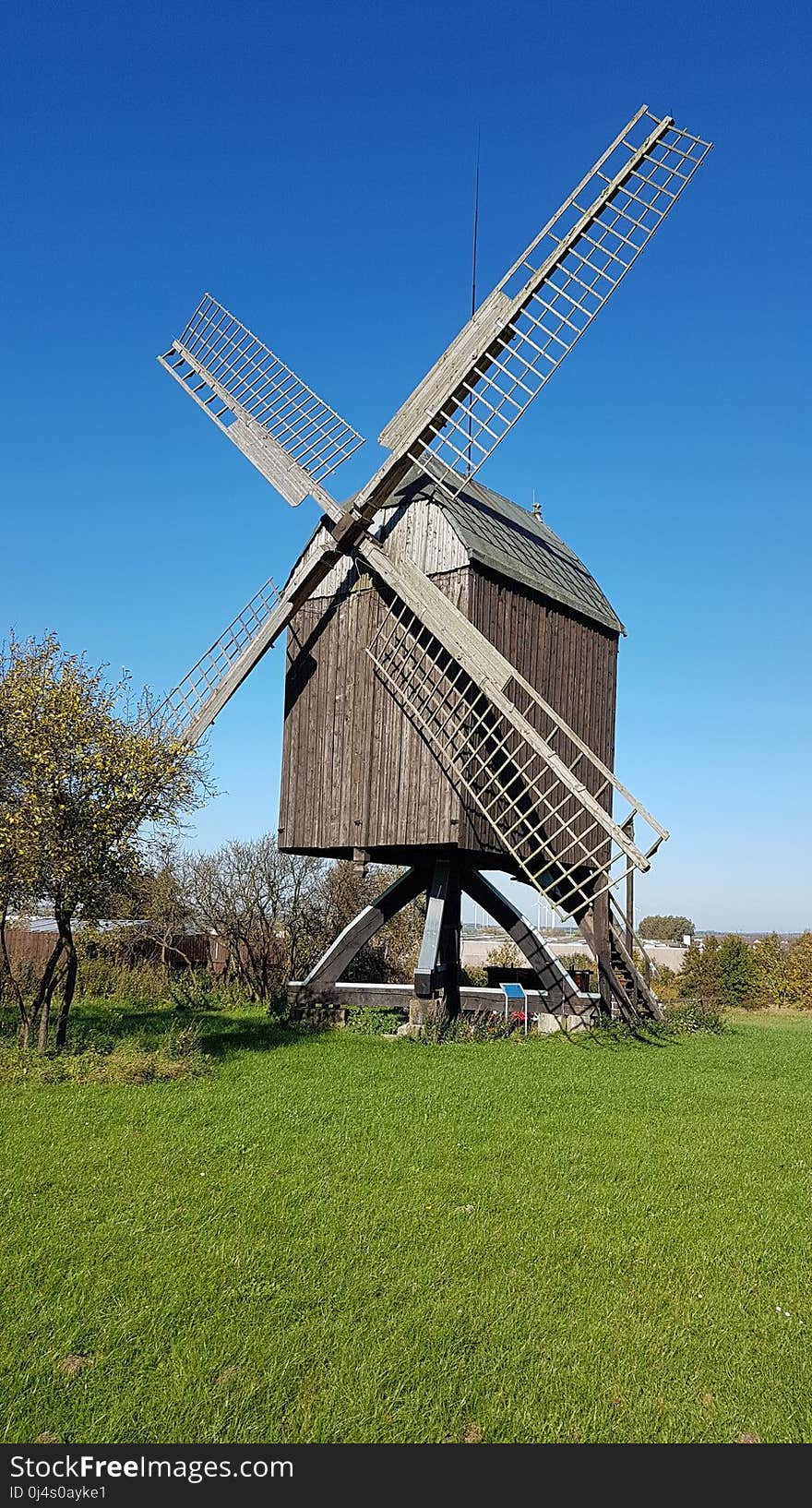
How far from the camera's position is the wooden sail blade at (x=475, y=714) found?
14273mm

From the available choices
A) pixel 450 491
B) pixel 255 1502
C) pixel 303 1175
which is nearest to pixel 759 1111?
pixel 303 1175

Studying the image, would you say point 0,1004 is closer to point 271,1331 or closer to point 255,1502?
point 271,1331

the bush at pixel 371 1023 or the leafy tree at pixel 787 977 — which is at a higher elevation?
the leafy tree at pixel 787 977

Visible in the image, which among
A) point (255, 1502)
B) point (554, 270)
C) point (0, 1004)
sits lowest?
point (255, 1502)

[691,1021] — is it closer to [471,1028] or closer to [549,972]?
[549,972]

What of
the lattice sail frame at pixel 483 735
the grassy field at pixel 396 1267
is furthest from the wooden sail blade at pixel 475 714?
the grassy field at pixel 396 1267

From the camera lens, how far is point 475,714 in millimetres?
15211

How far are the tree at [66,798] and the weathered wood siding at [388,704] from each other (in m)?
4.68

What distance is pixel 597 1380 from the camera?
483 cm

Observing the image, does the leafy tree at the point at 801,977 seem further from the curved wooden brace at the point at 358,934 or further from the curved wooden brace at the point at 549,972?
the curved wooden brace at the point at 358,934

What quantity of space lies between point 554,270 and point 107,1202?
1370 centimetres

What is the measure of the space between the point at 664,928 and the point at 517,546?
259 ft

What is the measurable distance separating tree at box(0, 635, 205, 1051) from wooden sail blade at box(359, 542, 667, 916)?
4.68 meters

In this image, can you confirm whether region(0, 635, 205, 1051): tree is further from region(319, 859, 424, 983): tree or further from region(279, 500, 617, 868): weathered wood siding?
region(319, 859, 424, 983): tree
